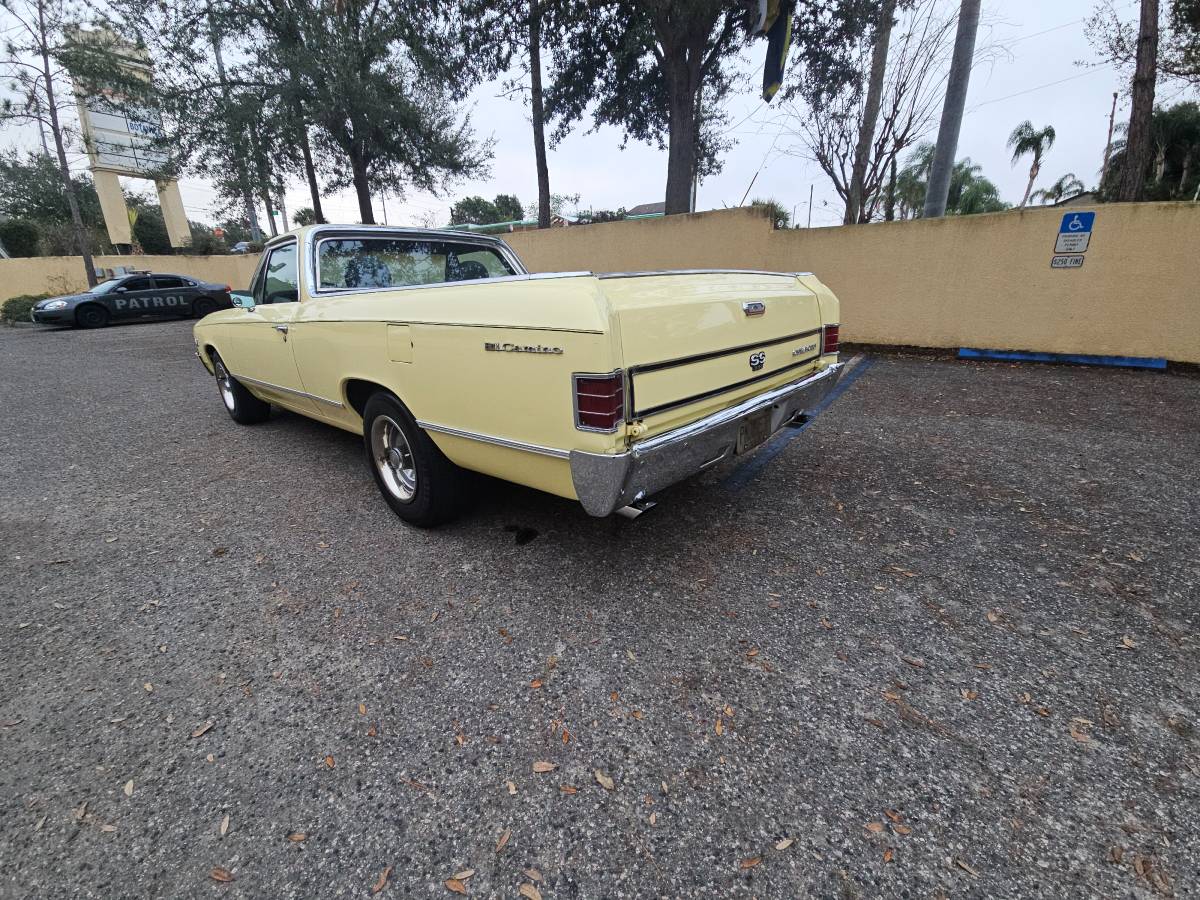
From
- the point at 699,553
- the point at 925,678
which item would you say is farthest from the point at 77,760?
the point at 925,678

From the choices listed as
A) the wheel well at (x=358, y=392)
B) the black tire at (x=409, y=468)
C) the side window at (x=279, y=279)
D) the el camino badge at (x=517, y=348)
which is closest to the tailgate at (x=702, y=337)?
the el camino badge at (x=517, y=348)

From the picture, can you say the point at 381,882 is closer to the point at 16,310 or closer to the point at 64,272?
the point at 16,310

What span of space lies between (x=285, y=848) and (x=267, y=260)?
14.0 feet

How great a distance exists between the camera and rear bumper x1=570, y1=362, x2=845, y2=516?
6.46 feet

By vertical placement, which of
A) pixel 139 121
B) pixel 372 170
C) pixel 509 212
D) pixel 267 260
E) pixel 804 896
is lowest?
pixel 804 896

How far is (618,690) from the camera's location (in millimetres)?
1955

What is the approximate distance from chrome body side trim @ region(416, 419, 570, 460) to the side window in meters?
1.83

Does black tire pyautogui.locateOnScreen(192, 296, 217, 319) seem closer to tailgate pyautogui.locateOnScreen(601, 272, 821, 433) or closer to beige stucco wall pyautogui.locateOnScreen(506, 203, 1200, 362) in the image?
beige stucco wall pyautogui.locateOnScreen(506, 203, 1200, 362)

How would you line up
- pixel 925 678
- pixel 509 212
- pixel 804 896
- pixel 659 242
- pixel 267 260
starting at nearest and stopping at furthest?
pixel 804 896 < pixel 925 678 < pixel 267 260 < pixel 659 242 < pixel 509 212

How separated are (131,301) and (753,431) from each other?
20.0 meters

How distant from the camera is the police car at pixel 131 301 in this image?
1470 cm

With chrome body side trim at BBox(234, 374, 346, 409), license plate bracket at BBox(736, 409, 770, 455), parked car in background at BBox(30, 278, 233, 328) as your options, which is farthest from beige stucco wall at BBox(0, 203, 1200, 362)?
parked car in background at BBox(30, 278, 233, 328)

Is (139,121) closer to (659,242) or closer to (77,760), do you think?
(659,242)

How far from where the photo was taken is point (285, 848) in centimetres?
146
